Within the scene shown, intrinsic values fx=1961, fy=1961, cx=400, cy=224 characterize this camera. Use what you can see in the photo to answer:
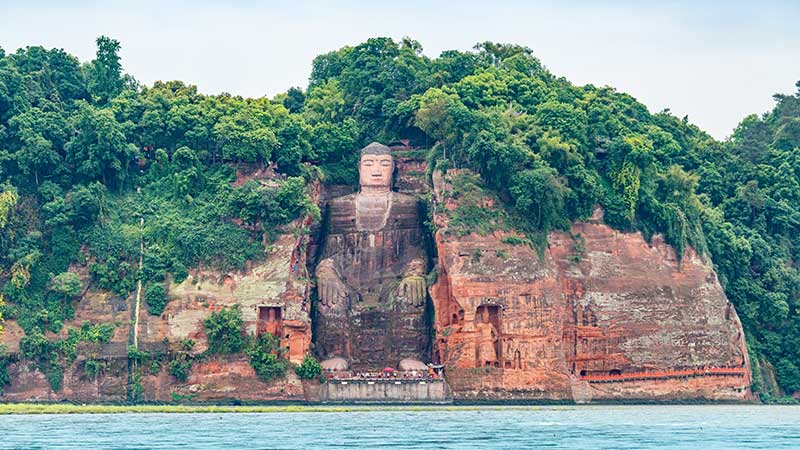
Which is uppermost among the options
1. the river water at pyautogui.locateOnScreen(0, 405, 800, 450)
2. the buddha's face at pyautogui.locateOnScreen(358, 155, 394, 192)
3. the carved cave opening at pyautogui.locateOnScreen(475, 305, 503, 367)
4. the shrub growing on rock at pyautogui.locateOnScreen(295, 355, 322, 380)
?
the buddha's face at pyautogui.locateOnScreen(358, 155, 394, 192)

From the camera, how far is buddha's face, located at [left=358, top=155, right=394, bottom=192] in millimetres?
99062

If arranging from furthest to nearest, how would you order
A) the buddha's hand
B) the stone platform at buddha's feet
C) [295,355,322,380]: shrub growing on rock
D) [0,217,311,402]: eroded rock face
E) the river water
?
1. the buddha's hand
2. [295,355,322,380]: shrub growing on rock
3. the stone platform at buddha's feet
4. [0,217,311,402]: eroded rock face
5. the river water

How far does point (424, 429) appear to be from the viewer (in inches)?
2953

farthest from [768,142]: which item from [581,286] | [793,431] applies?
[793,431]

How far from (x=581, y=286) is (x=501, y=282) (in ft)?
16.0

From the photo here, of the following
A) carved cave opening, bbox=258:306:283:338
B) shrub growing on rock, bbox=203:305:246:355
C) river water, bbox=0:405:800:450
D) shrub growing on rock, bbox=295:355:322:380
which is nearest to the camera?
river water, bbox=0:405:800:450

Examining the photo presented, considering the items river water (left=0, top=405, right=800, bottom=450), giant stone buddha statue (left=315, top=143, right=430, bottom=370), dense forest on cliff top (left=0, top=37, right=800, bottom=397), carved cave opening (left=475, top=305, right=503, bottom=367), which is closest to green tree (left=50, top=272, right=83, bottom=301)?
dense forest on cliff top (left=0, top=37, right=800, bottom=397)

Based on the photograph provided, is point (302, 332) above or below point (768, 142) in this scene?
below

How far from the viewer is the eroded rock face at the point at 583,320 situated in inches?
3659

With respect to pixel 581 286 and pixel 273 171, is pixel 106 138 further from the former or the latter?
pixel 581 286

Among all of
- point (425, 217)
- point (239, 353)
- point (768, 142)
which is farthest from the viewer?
point (768, 142)

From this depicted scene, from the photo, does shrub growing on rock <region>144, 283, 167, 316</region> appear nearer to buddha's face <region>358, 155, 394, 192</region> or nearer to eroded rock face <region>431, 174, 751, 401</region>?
buddha's face <region>358, 155, 394, 192</region>

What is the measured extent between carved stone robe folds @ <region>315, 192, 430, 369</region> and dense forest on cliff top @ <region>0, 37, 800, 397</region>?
3.27 metres

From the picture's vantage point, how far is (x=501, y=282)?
93312 millimetres
